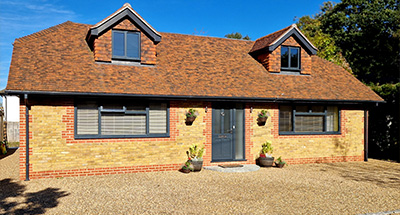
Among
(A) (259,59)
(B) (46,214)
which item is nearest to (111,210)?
(B) (46,214)

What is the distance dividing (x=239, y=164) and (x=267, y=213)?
553 centimetres

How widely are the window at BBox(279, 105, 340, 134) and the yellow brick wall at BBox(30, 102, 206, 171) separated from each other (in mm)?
3461

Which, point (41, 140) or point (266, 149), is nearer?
point (41, 140)

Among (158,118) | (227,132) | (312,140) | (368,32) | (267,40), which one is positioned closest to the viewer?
(158,118)

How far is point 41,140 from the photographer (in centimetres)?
960

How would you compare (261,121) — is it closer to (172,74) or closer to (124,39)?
(172,74)

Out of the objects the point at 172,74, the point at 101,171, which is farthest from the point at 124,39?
the point at 101,171

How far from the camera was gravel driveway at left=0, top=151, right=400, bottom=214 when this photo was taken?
22.1 ft

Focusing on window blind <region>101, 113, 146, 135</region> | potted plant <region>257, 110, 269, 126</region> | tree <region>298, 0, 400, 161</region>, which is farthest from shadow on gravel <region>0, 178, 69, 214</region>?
tree <region>298, 0, 400, 161</region>

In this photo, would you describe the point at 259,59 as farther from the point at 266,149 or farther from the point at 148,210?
the point at 148,210

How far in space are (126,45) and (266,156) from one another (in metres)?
6.63

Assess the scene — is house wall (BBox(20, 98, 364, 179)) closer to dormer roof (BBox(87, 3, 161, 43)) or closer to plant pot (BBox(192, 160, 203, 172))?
plant pot (BBox(192, 160, 203, 172))

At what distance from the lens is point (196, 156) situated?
36.3 feet

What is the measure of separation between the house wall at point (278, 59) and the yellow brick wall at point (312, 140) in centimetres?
234
